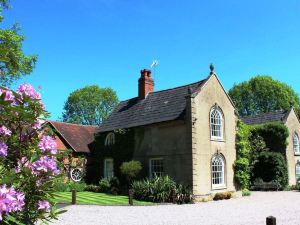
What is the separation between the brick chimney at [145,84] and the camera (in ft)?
101

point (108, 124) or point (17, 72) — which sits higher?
point (17, 72)

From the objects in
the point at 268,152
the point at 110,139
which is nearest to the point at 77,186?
the point at 110,139

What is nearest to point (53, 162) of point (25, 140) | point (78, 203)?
point (25, 140)

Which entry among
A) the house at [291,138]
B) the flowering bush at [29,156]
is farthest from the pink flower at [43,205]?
the house at [291,138]

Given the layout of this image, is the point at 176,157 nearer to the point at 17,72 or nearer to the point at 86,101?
the point at 17,72

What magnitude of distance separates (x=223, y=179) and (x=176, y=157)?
13.5 ft

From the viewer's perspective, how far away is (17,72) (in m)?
26.0

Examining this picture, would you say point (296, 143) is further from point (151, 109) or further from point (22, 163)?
point (22, 163)

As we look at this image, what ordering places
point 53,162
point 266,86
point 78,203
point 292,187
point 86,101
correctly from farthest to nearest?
1. point 86,101
2. point 266,86
3. point 292,187
4. point 78,203
5. point 53,162

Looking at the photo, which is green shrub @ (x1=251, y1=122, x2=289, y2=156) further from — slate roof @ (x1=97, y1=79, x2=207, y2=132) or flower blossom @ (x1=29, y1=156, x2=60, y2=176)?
flower blossom @ (x1=29, y1=156, x2=60, y2=176)

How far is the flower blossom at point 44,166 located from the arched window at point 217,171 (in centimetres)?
2265

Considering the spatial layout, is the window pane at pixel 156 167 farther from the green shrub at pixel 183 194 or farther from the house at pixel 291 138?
the house at pixel 291 138

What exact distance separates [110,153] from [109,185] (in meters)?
3.08

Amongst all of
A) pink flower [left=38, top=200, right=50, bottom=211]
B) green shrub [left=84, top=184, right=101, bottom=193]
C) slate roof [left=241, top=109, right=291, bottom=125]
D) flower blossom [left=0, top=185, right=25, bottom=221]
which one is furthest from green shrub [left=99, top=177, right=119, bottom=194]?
flower blossom [left=0, top=185, right=25, bottom=221]
